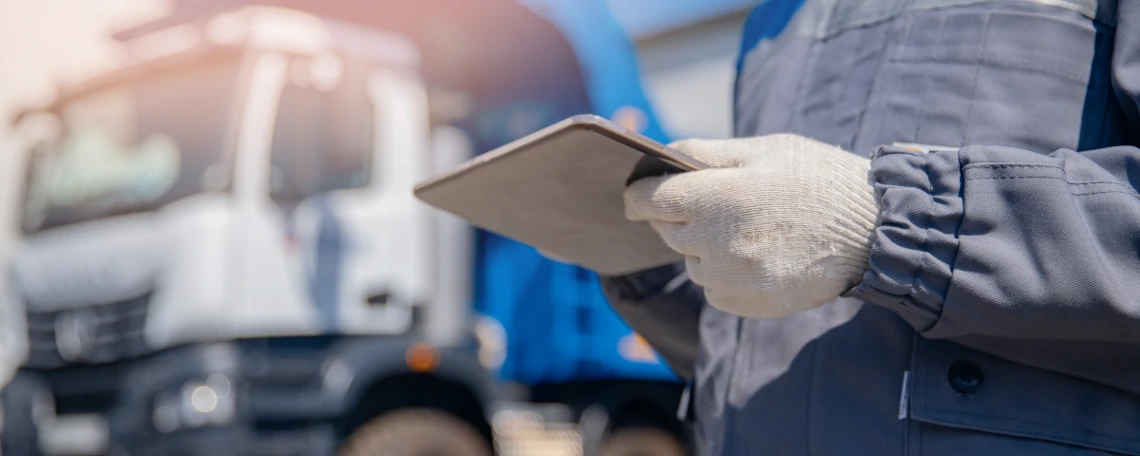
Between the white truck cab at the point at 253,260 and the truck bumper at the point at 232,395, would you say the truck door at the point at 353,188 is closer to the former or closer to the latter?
the white truck cab at the point at 253,260

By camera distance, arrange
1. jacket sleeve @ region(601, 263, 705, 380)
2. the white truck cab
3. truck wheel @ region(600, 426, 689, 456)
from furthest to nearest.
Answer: truck wheel @ region(600, 426, 689, 456) < the white truck cab < jacket sleeve @ region(601, 263, 705, 380)

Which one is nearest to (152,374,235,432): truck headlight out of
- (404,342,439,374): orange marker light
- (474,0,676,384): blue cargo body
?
(404,342,439,374): orange marker light

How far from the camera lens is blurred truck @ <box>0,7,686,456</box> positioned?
3123 mm

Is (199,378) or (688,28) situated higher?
(688,28)

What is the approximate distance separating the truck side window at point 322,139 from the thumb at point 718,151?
249 centimetres

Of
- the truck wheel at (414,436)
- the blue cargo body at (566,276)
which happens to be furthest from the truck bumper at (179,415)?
the blue cargo body at (566,276)

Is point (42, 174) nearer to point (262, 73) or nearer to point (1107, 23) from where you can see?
point (262, 73)

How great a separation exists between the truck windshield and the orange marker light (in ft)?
2.83

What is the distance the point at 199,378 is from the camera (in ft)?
9.90

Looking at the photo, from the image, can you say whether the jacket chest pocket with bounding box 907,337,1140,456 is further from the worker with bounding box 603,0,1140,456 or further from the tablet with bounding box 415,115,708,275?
the tablet with bounding box 415,115,708,275

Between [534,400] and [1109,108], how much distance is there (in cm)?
325

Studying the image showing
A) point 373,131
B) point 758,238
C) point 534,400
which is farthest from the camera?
point 534,400

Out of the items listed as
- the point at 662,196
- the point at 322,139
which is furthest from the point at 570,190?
the point at 322,139

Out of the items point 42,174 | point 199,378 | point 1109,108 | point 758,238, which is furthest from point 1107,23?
point 42,174
